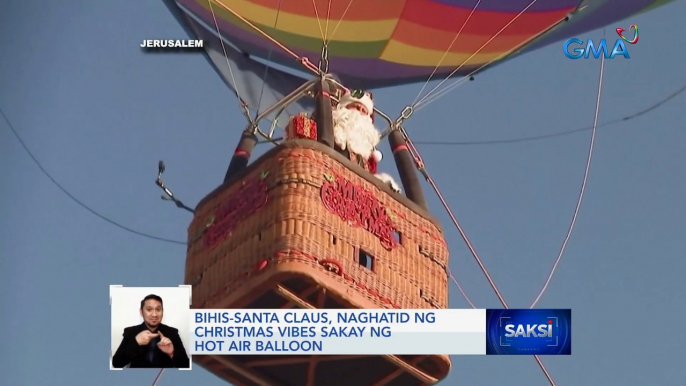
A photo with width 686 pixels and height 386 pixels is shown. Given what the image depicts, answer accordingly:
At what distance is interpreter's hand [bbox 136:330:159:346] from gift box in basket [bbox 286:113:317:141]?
97 cm

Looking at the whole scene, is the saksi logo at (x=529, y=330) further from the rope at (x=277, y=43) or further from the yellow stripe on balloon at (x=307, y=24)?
the yellow stripe on balloon at (x=307, y=24)

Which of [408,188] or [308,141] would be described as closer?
[308,141]

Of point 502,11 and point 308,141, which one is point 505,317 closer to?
point 308,141

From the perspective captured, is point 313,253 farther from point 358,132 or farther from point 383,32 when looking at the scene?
point 383,32

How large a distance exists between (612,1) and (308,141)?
2939 millimetres

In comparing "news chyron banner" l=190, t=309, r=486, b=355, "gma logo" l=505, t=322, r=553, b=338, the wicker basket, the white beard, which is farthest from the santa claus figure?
"gma logo" l=505, t=322, r=553, b=338

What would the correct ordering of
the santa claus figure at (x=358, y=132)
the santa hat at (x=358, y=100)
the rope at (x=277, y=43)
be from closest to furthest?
the santa claus figure at (x=358, y=132), the santa hat at (x=358, y=100), the rope at (x=277, y=43)

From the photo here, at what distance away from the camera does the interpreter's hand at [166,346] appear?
6656mm

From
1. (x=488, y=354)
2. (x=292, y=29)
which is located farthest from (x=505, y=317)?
(x=292, y=29)

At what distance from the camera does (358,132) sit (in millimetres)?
7516

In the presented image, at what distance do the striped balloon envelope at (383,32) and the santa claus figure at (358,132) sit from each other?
1147mm

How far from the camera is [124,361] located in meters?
6.65

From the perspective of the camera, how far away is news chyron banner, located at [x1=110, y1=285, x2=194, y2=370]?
6645 millimetres

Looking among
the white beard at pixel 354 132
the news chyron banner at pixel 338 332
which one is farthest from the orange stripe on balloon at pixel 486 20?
the news chyron banner at pixel 338 332
